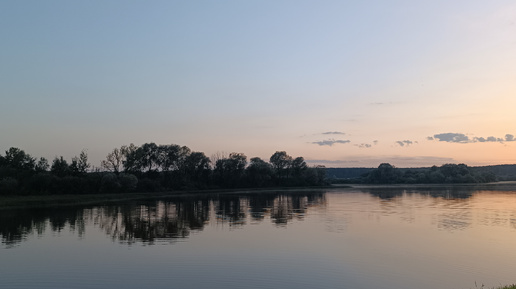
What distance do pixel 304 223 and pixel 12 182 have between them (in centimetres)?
5999

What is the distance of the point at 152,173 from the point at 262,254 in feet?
327

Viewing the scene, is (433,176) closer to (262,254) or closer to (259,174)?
(259,174)

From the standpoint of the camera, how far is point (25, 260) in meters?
23.5

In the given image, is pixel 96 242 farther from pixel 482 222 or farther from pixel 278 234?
pixel 482 222

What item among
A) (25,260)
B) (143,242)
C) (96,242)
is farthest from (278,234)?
(25,260)

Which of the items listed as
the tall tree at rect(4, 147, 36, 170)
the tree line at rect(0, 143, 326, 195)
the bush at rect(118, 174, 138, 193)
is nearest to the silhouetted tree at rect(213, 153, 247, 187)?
the tree line at rect(0, 143, 326, 195)

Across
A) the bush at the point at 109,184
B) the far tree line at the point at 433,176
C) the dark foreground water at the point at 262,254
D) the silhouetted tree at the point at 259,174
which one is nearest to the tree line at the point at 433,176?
the far tree line at the point at 433,176

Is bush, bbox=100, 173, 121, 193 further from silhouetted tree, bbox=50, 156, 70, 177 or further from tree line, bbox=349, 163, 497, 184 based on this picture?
tree line, bbox=349, 163, 497, 184

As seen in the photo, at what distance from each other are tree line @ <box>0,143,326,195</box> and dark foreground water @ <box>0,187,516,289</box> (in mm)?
44212

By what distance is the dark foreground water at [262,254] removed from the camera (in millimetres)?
18922

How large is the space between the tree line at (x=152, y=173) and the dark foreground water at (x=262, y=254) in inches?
1741

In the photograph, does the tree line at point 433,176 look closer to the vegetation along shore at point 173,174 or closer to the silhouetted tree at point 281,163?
the vegetation along shore at point 173,174

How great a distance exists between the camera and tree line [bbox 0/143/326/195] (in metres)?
82.1

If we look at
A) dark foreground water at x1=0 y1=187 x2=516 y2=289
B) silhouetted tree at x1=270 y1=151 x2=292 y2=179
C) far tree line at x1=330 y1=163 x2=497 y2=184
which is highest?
silhouetted tree at x1=270 y1=151 x2=292 y2=179
